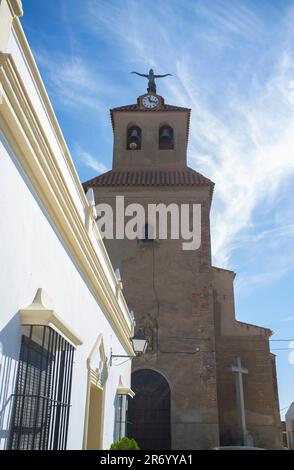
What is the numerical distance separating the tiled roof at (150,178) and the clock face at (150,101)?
3.38m

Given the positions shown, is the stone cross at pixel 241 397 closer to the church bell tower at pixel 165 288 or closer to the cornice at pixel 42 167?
the church bell tower at pixel 165 288

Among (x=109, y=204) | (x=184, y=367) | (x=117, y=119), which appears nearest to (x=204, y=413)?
(x=184, y=367)

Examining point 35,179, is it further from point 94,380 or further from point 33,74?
point 94,380

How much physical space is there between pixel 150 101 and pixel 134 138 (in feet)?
6.89

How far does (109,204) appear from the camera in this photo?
756 inches

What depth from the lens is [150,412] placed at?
649 inches

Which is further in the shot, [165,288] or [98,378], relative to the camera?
[165,288]

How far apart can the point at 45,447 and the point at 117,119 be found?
60.7 ft

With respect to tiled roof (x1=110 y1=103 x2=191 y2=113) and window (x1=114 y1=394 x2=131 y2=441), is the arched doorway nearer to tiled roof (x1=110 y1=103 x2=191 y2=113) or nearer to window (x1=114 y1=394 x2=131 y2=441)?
window (x1=114 y1=394 x2=131 y2=441)

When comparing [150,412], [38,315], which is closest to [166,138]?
[150,412]

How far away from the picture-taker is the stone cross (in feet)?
55.6

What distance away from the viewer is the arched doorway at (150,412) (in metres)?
16.1

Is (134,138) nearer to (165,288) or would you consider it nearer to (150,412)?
(165,288)

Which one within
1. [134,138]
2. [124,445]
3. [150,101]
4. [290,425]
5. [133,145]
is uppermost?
[150,101]
